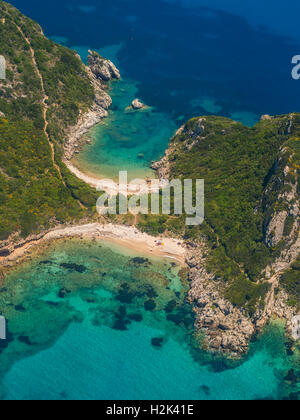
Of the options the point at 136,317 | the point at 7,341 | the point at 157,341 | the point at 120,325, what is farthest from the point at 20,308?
the point at 157,341

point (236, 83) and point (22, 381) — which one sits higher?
point (236, 83)

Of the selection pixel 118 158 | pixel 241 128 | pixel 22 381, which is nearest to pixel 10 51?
pixel 118 158

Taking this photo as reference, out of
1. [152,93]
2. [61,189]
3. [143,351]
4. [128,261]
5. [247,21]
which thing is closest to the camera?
[143,351]

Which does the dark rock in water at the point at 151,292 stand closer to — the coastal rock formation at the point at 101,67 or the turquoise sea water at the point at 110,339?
the turquoise sea water at the point at 110,339

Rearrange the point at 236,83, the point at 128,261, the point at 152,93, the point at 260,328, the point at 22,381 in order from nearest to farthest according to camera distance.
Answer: the point at 22,381
the point at 260,328
the point at 128,261
the point at 152,93
the point at 236,83

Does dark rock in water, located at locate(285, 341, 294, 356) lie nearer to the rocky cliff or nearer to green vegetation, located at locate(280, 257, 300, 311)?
the rocky cliff

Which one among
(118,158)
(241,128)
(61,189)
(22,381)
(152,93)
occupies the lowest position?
(22,381)

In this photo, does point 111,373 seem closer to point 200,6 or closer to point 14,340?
point 14,340

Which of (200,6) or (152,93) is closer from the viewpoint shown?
(152,93)
